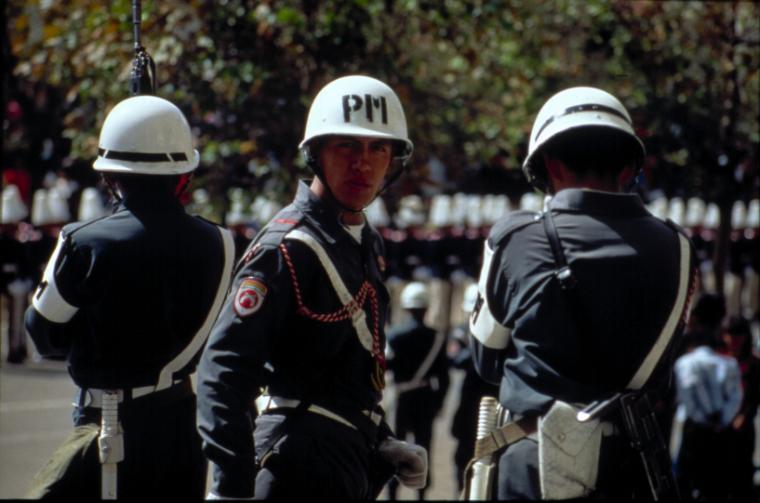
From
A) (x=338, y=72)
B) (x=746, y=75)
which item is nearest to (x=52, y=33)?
(x=338, y=72)

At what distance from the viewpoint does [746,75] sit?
9.79 metres

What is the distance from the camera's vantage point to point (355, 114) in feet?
15.2

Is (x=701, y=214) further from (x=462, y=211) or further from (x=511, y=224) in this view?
(x=511, y=224)

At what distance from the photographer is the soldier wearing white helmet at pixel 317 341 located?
13.5 ft

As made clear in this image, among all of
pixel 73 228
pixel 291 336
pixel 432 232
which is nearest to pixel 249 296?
pixel 291 336

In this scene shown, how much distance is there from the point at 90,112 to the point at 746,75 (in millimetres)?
3988

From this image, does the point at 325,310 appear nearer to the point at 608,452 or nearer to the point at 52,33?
the point at 608,452

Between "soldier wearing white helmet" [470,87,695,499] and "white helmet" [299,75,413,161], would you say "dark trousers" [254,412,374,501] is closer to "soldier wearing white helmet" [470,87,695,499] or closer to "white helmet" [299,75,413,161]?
"soldier wearing white helmet" [470,87,695,499]

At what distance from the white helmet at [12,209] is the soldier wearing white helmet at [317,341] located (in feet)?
44.6

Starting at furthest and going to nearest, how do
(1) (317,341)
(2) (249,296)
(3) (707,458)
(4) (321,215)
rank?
(3) (707,458) → (4) (321,215) → (1) (317,341) → (2) (249,296)

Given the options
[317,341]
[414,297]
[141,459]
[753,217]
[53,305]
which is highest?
[753,217]

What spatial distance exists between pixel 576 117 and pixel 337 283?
2.65 ft

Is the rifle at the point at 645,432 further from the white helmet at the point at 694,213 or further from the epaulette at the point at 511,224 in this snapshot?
the white helmet at the point at 694,213

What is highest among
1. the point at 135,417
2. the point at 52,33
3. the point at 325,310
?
the point at 52,33
